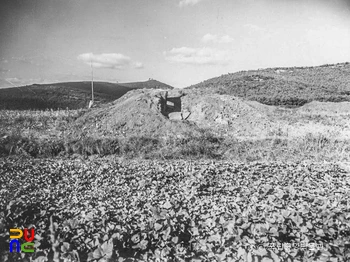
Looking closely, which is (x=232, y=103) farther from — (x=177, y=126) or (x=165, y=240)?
(x=165, y=240)

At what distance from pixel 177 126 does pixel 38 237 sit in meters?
8.23

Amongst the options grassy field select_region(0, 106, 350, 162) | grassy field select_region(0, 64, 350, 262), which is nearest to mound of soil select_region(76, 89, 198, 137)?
grassy field select_region(0, 64, 350, 262)

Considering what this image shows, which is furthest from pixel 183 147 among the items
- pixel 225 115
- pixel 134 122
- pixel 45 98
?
pixel 45 98

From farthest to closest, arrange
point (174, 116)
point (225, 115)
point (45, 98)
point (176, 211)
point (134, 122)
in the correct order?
point (45, 98)
point (174, 116)
point (225, 115)
point (134, 122)
point (176, 211)

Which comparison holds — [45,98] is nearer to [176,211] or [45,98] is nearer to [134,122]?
[134,122]

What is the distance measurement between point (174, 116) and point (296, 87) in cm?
2061

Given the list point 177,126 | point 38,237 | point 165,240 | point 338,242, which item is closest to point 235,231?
point 165,240

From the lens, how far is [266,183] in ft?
17.4

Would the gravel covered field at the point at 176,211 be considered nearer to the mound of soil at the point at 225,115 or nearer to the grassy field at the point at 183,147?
the grassy field at the point at 183,147

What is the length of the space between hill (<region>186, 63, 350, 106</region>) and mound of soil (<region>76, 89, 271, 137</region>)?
590cm

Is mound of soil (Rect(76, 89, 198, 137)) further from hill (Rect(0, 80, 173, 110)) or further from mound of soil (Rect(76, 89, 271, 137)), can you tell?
hill (Rect(0, 80, 173, 110))

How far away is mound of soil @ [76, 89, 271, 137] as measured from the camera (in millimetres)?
10922

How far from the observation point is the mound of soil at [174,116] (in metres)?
10.9

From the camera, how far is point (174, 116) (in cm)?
1412
